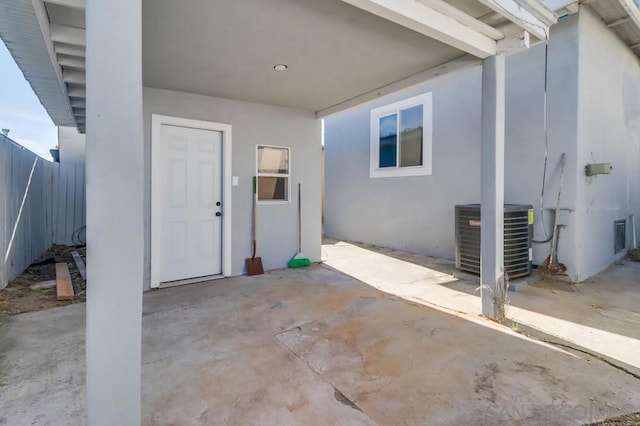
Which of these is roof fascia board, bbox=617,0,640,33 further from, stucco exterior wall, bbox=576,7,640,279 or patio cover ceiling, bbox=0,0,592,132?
patio cover ceiling, bbox=0,0,592,132

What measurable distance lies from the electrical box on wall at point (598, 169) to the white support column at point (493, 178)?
224 centimetres

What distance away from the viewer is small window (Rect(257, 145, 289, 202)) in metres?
5.11

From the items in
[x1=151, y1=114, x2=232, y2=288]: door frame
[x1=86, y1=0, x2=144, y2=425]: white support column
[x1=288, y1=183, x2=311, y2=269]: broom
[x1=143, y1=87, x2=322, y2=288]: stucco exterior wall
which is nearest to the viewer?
[x1=86, y1=0, x2=144, y2=425]: white support column

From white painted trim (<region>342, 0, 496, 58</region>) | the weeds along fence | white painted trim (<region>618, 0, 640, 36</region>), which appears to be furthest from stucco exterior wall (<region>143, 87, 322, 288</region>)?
white painted trim (<region>618, 0, 640, 36</region>)

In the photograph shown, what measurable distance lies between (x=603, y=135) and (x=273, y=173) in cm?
521

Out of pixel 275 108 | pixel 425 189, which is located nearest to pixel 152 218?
pixel 275 108

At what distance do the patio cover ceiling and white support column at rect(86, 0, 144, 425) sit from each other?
0.36 feet

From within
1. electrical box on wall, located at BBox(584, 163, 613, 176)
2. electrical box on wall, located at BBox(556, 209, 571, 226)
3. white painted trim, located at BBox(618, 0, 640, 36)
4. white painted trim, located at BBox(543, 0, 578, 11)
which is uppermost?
white painted trim, located at BBox(618, 0, 640, 36)

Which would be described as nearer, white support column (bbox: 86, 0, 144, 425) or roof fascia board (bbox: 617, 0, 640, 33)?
white support column (bbox: 86, 0, 144, 425)

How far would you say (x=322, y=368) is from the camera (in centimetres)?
227

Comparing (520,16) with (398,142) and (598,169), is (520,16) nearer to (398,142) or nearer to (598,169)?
(598,169)

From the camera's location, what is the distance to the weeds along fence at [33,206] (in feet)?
13.2

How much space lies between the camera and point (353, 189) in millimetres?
7910

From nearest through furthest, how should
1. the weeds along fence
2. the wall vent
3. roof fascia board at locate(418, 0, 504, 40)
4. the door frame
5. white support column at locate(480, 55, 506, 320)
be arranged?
roof fascia board at locate(418, 0, 504, 40) < white support column at locate(480, 55, 506, 320) < the weeds along fence < the door frame < the wall vent
